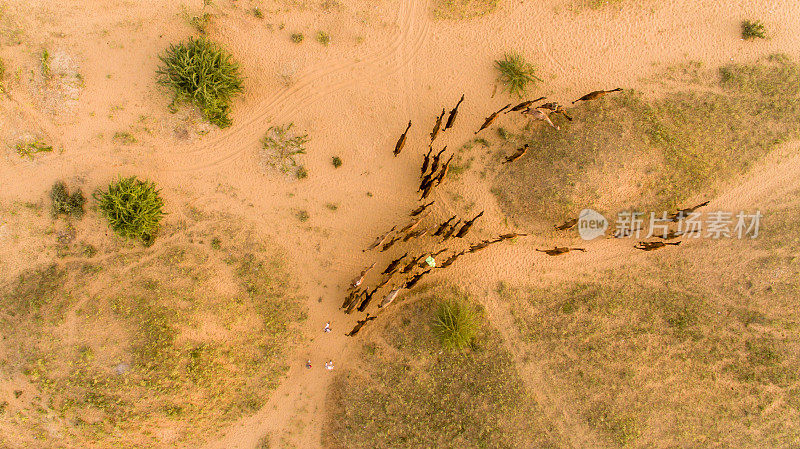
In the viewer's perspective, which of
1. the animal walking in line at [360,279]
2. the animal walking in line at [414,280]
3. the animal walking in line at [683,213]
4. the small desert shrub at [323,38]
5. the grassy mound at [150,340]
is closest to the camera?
the grassy mound at [150,340]

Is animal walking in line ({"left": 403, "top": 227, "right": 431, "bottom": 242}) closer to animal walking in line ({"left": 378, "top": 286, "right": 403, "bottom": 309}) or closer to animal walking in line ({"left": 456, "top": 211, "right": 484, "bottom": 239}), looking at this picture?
animal walking in line ({"left": 456, "top": 211, "right": 484, "bottom": 239})

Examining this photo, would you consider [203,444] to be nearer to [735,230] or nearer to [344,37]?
[344,37]

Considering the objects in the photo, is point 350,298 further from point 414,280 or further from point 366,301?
point 414,280

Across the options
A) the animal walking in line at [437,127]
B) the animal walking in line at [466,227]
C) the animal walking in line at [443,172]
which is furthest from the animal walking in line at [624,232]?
the animal walking in line at [437,127]

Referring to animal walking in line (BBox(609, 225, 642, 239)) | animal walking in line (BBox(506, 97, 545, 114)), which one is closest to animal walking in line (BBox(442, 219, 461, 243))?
animal walking in line (BBox(506, 97, 545, 114))

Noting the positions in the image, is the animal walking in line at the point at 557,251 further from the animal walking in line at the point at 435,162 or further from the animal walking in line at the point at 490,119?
the animal walking in line at the point at 490,119

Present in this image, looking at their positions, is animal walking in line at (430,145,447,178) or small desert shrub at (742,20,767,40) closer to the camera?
animal walking in line at (430,145,447,178)
